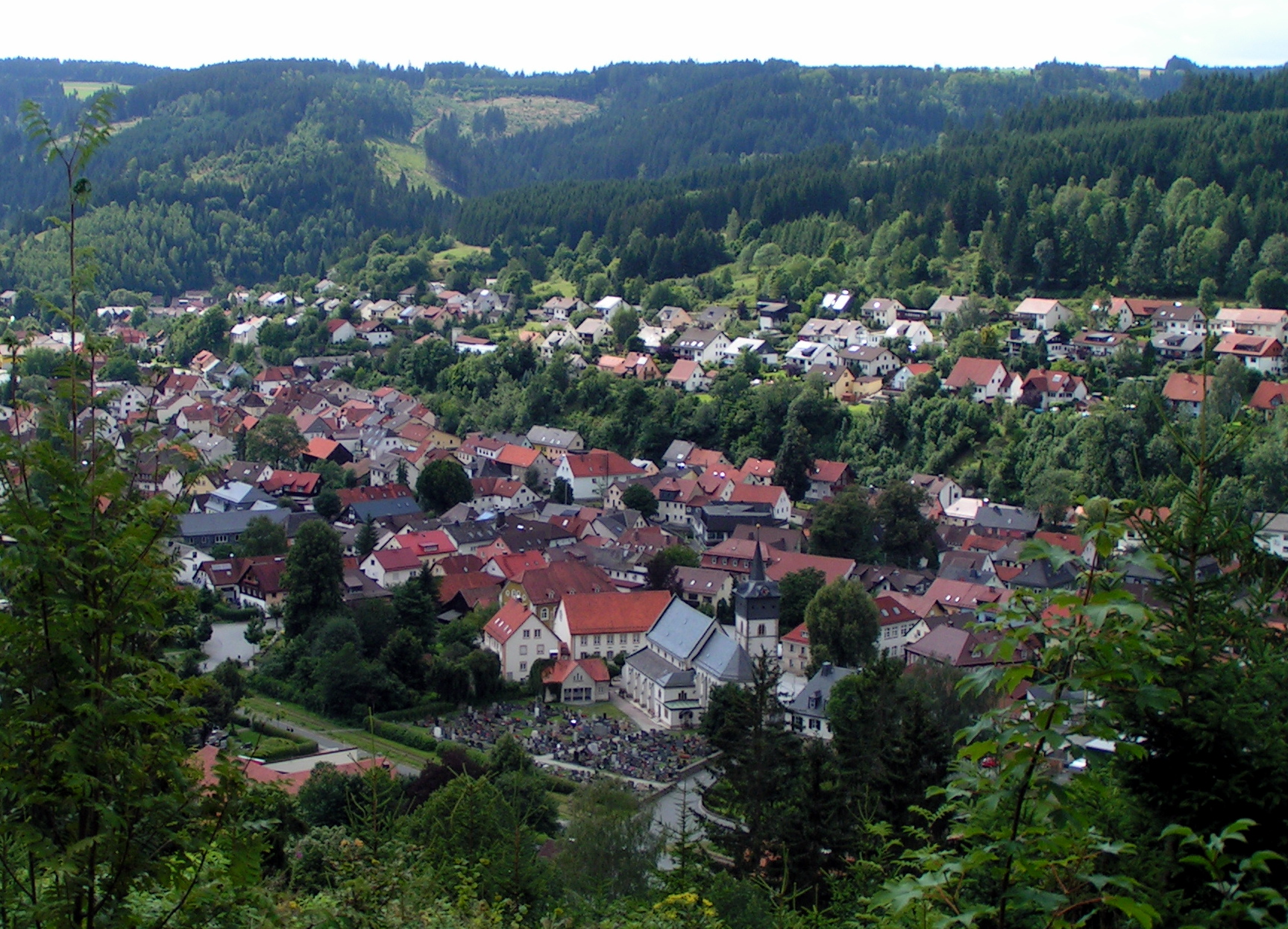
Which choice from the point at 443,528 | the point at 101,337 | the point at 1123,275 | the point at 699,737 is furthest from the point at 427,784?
the point at 1123,275

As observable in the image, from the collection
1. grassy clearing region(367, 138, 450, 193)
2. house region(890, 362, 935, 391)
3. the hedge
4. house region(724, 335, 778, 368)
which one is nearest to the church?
the hedge

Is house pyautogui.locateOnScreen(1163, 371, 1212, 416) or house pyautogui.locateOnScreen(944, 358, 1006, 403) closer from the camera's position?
house pyautogui.locateOnScreen(1163, 371, 1212, 416)

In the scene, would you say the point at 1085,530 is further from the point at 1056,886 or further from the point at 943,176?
the point at 943,176

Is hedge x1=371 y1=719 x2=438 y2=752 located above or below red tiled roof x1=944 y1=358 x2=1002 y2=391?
below

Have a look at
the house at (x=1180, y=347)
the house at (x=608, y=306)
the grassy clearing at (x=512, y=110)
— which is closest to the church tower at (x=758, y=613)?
the house at (x=1180, y=347)

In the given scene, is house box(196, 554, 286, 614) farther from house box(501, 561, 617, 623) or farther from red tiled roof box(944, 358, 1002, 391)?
red tiled roof box(944, 358, 1002, 391)

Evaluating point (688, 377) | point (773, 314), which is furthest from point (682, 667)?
point (773, 314)
